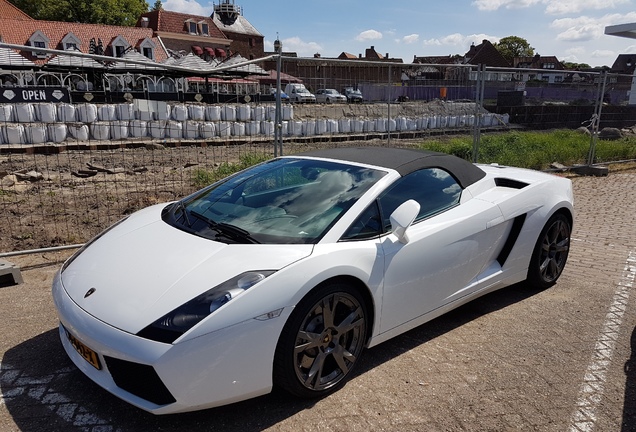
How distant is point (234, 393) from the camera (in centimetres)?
242

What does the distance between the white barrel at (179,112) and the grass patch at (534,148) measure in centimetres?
1391

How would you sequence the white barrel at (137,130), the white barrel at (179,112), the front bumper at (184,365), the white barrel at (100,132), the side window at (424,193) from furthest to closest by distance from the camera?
the white barrel at (179,112) → the white barrel at (137,130) → the white barrel at (100,132) → the side window at (424,193) → the front bumper at (184,365)

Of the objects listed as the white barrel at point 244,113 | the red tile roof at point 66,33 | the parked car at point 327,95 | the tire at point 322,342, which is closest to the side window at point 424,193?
the tire at point 322,342

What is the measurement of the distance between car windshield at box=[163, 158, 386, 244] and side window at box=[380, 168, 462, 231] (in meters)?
0.17

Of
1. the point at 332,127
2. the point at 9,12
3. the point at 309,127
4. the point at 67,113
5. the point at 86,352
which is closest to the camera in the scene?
the point at 86,352

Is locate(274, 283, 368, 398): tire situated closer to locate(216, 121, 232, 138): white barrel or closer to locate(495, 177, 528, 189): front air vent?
locate(495, 177, 528, 189): front air vent

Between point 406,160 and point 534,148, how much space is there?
9805mm

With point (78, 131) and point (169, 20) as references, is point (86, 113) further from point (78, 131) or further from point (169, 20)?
point (169, 20)

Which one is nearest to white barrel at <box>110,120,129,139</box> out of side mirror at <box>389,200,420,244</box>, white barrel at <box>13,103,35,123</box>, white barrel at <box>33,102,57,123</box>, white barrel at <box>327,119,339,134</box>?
white barrel at <box>33,102,57,123</box>

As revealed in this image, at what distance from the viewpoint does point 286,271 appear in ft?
8.39

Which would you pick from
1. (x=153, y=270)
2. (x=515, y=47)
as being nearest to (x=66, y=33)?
(x=153, y=270)

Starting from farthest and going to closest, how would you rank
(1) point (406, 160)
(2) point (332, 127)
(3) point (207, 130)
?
1. (2) point (332, 127)
2. (3) point (207, 130)
3. (1) point (406, 160)

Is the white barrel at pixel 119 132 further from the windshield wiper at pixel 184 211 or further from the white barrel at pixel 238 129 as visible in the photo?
the windshield wiper at pixel 184 211

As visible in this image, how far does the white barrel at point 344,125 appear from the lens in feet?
64.2
